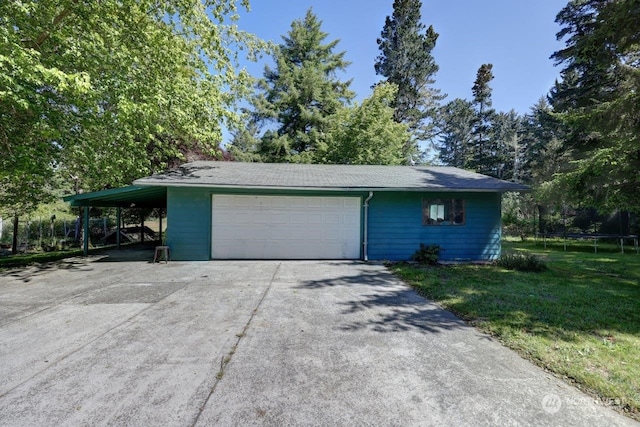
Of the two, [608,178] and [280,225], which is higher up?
[608,178]

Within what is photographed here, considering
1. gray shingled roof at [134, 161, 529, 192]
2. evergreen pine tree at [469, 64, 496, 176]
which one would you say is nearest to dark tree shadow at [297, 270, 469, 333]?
gray shingled roof at [134, 161, 529, 192]

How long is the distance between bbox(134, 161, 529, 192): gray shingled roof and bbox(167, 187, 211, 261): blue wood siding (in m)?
0.49

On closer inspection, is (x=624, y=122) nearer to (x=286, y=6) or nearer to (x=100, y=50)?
(x=286, y=6)

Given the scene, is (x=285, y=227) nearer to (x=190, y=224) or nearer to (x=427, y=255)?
(x=190, y=224)

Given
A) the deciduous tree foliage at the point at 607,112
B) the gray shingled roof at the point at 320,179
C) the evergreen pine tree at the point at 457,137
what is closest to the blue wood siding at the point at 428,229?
the gray shingled roof at the point at 320,179

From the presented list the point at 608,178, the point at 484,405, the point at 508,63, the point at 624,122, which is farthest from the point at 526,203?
the point at 484,405

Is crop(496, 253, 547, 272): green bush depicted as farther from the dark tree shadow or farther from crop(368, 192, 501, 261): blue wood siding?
the dark tree shadow

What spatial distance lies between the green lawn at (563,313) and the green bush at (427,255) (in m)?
0.82

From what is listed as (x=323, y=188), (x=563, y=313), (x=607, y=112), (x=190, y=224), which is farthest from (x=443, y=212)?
(x=190, y=224)

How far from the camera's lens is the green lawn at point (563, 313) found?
9.11 ft

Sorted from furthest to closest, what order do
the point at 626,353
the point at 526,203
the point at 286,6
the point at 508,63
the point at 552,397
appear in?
the point at 526,203 → the point at 508,63 → the point at 286,6 → the point at 626,353 → the point at 552,397

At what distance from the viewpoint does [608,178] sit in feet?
30.1

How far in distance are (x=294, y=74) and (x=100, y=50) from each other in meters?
16.6

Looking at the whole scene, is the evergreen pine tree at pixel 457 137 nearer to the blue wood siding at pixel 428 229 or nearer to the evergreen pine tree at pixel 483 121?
the evergreen pine tree at pixel 483 121
